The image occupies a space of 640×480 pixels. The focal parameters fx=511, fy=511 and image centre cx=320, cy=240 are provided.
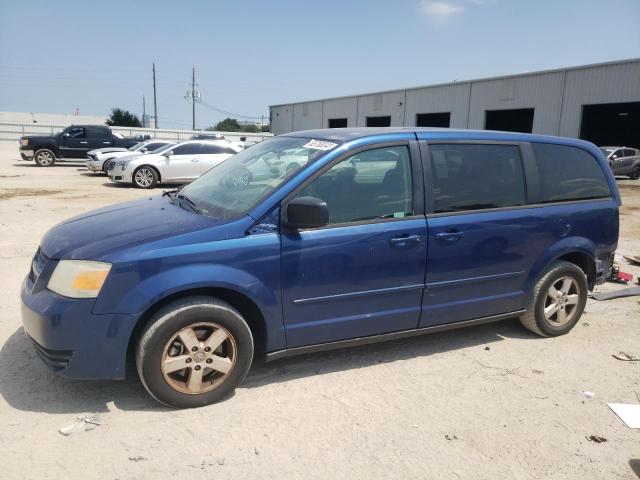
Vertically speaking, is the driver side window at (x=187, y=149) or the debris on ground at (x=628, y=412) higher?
the driver side window at (x=187, y=149)

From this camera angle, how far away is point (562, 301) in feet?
15.1

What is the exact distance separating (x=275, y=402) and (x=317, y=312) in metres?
0.65

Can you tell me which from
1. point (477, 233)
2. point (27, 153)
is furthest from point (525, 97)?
point (477, 233)

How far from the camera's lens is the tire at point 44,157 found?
2241cm

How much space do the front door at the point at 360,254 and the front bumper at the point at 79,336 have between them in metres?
1.05

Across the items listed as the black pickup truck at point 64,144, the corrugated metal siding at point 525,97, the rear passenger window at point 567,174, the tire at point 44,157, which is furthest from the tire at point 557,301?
the corrugated metal siding at point 525,97

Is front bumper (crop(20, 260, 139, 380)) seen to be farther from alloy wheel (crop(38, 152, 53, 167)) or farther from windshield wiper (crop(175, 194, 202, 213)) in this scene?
alloy wheel (crop(38, 152, 53, 167))

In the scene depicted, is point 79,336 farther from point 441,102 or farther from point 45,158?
point 441,102

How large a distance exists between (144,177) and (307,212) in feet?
45.2

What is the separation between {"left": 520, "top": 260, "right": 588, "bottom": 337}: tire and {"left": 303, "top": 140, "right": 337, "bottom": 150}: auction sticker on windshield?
224 cm

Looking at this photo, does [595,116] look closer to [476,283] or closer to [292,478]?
[476,283]

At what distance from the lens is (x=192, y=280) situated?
10.1 ft

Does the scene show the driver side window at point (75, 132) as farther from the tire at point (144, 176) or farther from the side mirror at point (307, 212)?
the side mirror at point (307, 212)

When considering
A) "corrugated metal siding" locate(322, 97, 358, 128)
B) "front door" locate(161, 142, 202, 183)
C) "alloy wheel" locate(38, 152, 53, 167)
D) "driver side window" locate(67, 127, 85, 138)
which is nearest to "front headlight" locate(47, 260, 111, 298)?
"front door" locate(161, 142, 202, 183)
